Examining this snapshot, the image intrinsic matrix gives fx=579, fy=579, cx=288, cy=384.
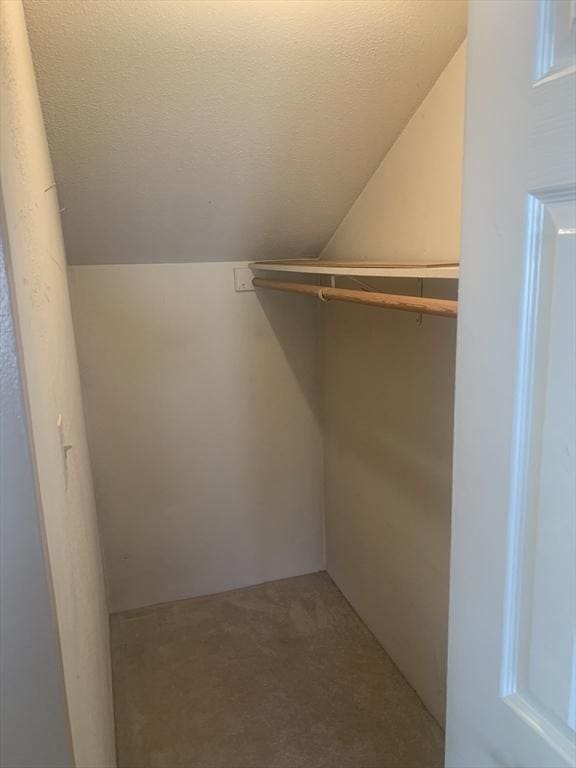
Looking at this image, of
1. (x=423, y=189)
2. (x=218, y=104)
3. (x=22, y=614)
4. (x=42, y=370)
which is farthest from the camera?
(x=423, y=189)

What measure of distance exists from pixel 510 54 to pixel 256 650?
2300mm

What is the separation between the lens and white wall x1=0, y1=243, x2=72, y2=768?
627mm

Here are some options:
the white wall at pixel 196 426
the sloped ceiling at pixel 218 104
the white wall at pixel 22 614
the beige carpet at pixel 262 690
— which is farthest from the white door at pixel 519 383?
the white wall at pixel 196 426

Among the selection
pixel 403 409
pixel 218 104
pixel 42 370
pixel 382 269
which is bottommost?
pixel 403 409

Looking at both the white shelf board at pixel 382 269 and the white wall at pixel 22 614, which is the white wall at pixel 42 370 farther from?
the white shelf board at pixel 382 269

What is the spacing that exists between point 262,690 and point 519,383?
75.3 inches

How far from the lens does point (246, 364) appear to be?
263 centimetres

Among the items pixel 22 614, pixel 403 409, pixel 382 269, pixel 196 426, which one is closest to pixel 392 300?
pixel 382 269

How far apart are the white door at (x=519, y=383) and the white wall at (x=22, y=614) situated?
55cm

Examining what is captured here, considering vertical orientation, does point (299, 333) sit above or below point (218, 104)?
below

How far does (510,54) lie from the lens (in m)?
0.64

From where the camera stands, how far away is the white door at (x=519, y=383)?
601mm

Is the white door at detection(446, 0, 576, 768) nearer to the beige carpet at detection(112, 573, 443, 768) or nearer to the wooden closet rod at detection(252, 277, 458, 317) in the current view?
the wooden closet rod at detection(252, 277, 458, 317)

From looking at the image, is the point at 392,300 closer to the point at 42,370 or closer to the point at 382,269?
the point at 382,269
